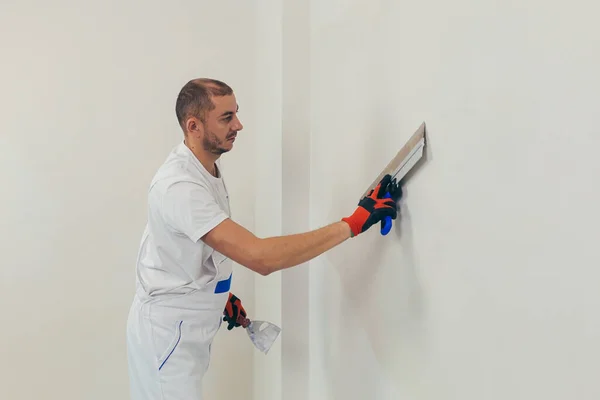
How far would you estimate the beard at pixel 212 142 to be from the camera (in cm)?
148

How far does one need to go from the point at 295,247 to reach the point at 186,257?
394 millimetres

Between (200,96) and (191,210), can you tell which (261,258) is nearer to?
(191,210)

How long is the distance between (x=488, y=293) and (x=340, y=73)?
862 mm

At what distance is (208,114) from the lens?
146cm

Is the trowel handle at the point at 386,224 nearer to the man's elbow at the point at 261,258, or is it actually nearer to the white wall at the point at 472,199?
the white wall at the point at 472,199

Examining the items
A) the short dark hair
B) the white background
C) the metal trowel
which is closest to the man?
the short dark hair

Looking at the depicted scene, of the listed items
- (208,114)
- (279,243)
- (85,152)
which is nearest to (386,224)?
(279,243)

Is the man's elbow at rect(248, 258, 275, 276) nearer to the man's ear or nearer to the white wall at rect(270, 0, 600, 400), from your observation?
the white wall at rect(270, 0, 600, 400)

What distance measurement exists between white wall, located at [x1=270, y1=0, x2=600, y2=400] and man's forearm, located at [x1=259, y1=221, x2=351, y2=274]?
0.42 ft

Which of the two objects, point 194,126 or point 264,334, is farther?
point 264,334

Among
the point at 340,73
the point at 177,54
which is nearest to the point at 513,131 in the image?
the point at 340,73

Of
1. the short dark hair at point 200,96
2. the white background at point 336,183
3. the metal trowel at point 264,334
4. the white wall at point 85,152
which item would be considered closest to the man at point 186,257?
the short dark hair at point 200,96

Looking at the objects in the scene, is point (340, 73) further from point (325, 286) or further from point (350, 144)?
point (325, 286)

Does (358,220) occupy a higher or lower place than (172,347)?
higher
